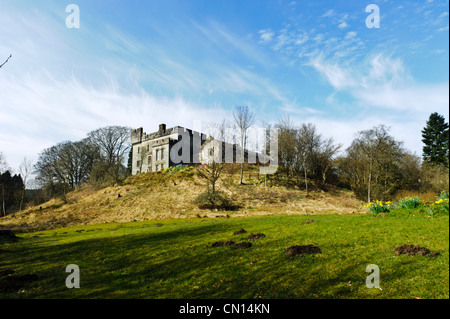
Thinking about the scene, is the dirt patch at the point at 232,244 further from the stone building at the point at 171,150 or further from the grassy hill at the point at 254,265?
the stone building at the point at 171,150

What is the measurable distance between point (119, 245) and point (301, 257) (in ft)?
38.0

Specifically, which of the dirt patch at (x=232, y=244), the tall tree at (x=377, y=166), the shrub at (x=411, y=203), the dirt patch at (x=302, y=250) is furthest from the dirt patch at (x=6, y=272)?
the tall tree at (x=377, y=166)

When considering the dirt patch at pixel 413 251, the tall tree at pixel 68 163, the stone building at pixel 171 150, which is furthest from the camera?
the tall tree at pixel 68 163

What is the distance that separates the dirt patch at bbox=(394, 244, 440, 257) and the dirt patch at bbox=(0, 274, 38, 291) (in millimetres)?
14179

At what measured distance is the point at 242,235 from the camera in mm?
14172

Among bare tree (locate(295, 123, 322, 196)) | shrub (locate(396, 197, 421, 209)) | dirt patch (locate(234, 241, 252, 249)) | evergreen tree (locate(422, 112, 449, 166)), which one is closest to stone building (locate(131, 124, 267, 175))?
bare tree (locate(295, 123, 322, 196))

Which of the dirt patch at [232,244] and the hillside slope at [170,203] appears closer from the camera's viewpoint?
the dirt patch at [232,244]

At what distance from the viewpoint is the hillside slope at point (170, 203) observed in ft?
116

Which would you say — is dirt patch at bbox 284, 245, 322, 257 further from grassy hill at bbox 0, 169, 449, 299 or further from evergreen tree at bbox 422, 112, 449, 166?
evergreen tree at bbox 422, 112, 449, 166

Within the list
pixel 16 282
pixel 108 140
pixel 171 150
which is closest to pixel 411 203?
pixel 16 282

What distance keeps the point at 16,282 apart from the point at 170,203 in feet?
106

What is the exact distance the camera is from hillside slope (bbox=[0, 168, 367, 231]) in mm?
35344

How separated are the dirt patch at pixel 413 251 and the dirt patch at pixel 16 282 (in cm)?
1418
